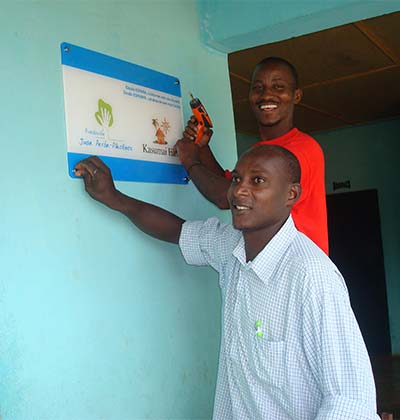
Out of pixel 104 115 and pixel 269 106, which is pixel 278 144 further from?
pixel 104 115

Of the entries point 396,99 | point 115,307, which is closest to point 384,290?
point 396,99

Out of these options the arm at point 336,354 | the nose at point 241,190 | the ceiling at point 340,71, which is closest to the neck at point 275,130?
the nose at point 241,190

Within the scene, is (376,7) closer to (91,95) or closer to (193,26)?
(193,26)

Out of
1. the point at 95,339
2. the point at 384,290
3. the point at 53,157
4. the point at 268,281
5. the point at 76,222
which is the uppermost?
the point at 53,157

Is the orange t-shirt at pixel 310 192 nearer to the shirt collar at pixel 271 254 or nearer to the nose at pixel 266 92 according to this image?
the nose at pixel 266 92

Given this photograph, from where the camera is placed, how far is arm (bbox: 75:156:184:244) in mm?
1913

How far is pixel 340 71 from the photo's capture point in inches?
173

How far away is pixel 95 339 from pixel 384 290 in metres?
5.07

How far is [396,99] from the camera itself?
5492 millimetres

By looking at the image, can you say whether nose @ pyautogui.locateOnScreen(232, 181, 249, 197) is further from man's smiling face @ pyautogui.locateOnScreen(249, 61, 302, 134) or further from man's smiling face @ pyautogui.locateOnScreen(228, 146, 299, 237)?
man's smiling face @ pyautogui.locateOnScreen(249, 61, 302, 134)

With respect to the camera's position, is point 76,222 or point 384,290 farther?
point 384,290

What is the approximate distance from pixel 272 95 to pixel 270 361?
3.37ft

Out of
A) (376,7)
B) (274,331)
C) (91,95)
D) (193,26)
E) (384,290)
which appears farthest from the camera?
(384,290)

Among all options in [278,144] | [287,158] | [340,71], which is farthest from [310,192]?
[340,71]
